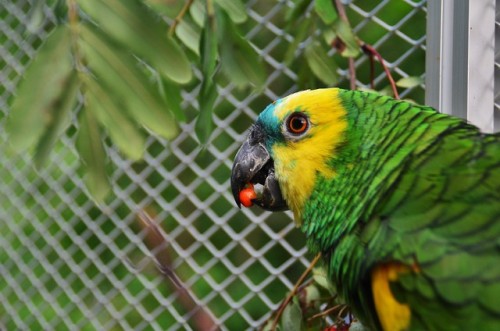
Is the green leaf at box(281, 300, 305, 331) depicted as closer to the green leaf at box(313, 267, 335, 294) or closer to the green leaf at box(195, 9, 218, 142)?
the green leaf at box(313, 267, 335, 294)

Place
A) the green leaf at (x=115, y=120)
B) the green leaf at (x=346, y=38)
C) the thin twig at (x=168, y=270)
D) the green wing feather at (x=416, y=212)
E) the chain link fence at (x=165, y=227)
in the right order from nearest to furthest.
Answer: the green wing feather at (x=416, y=212) → the green leaf at (x=115, y=120) → the green leaf at (x=346, y=38) → the chain link fence at (x=165, y=227) → the thin twig at (x=168, y=270)

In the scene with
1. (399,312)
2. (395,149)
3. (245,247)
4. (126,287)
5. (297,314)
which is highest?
(395,149)

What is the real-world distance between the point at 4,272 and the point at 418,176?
1.41 m

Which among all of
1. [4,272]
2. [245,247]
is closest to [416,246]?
[245,247]

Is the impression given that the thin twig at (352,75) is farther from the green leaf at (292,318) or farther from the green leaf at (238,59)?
the green leaf at (292,318)

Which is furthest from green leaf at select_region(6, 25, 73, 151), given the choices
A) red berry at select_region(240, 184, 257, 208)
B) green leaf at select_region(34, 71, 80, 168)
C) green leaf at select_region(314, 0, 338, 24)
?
green leaf at select_region(314, 0, 338, 24)

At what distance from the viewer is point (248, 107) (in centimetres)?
131

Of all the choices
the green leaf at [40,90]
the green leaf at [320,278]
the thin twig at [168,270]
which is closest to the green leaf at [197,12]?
the green leaf at [40,90]

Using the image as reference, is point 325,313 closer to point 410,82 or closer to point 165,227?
point 410,82

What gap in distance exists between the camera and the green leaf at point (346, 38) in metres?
0.89

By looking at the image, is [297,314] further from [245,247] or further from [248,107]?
[248,107]

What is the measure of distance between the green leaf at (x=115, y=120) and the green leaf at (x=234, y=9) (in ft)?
0.62

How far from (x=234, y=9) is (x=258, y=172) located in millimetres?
195

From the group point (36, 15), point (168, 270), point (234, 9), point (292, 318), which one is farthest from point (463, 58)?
point (168, 270)
